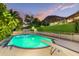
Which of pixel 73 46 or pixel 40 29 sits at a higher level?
pixel 40 29

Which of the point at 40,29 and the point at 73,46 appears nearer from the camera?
the point at 73,46

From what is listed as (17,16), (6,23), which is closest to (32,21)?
(17,16)

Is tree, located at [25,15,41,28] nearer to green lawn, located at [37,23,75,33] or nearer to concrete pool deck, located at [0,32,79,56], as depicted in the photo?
green lawn, located at [37,23,75,33]

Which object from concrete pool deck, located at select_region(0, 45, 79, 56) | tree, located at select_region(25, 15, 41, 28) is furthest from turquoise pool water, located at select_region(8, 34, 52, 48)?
tree, located at select_region(25, 15, 41, 28)

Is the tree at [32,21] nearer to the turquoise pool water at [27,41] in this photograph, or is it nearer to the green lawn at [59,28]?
the green lawn at [59,28]

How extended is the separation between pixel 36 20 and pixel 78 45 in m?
0.76

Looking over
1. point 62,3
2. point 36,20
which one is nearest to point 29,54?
point 36,20

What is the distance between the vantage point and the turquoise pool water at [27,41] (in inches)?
104

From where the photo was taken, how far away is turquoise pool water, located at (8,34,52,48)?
265 cm

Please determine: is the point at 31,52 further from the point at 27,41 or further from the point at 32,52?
the point at 27,41

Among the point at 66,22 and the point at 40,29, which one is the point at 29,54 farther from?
the point at 66,22

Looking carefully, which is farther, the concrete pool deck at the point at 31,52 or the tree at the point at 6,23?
the tree at the point at 6,23

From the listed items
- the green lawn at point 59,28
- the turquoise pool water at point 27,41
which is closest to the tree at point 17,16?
the turquoise pool water at point 27,41

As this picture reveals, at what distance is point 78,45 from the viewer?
2586 mm
